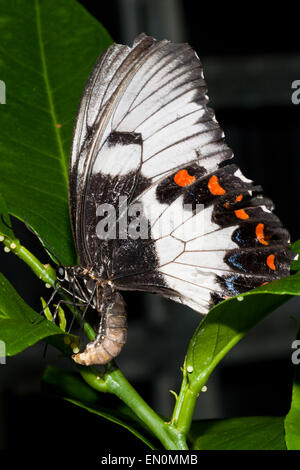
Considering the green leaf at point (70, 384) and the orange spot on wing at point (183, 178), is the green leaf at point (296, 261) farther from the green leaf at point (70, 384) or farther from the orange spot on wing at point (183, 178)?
the green leaf at point (70, 384)

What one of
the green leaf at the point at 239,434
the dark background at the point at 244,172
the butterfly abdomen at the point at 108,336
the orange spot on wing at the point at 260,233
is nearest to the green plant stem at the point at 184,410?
the butterfly abdomen at the point at 108,336

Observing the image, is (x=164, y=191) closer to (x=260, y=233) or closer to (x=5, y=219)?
(x=260, y=233)

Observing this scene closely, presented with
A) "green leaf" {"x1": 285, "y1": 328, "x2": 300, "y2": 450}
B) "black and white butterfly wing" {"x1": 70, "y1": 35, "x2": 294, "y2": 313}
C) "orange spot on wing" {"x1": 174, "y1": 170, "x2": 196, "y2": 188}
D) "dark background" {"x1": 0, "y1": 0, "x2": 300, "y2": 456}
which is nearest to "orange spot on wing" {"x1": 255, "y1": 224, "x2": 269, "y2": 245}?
"black and white butterfly wing" {"x1": 70, "y1": 35, "x2": 294, "y2": 313}

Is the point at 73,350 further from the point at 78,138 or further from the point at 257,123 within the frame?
the point at 257,123

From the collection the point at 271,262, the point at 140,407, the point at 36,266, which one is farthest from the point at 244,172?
the point at 140,407

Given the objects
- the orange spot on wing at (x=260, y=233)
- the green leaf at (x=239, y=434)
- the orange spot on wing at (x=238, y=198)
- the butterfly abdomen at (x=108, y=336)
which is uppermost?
the orange spot on wing at (x=238, y=198)

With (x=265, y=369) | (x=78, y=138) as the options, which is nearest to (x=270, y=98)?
(x=265, y=369)
